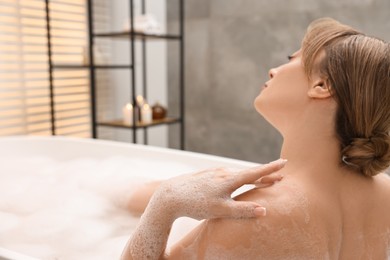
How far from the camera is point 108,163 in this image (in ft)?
7.62

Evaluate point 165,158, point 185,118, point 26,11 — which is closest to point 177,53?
point 185,118

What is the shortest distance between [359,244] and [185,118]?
3.00 m

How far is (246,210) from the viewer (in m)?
0.78

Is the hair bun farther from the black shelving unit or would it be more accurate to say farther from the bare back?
the black shelving unit

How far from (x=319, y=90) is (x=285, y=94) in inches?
3.3

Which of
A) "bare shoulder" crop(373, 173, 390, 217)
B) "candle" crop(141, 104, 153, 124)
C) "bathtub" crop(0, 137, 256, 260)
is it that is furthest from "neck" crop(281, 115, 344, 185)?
"candle" crop(141, 104, 153, 124)

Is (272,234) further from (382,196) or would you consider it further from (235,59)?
(235,59)

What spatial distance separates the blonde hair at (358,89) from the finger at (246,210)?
0.22 m

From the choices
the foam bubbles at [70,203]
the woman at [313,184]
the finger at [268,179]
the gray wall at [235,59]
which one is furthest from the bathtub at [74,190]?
the gray wall at [235,59]

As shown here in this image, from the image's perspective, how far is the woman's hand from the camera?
0.79 metres

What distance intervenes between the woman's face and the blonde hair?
0.09 feet

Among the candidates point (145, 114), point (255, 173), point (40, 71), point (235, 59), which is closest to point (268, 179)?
point (255, 173)

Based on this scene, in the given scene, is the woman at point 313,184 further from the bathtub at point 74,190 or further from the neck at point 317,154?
the bathtub at point 74,190

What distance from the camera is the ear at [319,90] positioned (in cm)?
84
